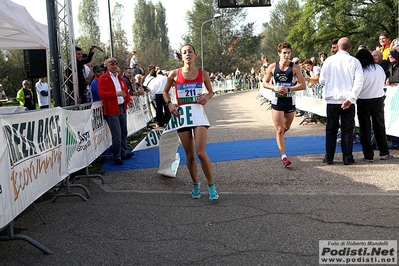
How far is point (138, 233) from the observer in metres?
4.75

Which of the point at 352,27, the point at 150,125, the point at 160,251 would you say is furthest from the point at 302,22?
the point at 160,251

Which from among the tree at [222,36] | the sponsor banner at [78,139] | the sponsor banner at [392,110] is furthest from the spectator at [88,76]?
the tree at [222,36]

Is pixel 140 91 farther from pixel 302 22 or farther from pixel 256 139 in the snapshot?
pixel 302 22

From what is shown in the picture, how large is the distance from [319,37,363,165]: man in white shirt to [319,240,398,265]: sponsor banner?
12.8 ft

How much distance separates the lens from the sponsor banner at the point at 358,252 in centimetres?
382

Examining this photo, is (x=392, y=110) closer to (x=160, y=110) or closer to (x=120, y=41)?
(x=160, y=110)

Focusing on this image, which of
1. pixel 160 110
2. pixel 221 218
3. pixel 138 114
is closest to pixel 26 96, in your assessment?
pixel 160 110

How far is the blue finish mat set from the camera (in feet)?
29.4

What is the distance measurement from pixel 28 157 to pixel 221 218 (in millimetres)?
2207

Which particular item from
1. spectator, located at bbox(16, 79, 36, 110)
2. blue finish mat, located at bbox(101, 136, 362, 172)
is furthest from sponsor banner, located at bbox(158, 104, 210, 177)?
spectator, located at bbox(16, 79, 36, 110)

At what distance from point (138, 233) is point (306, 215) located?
1.87 meters

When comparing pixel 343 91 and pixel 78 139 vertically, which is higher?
pixel 343 91

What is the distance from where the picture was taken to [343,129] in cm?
807

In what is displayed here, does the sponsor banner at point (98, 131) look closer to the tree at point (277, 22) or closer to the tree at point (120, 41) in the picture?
the tree at point (120, 41)
